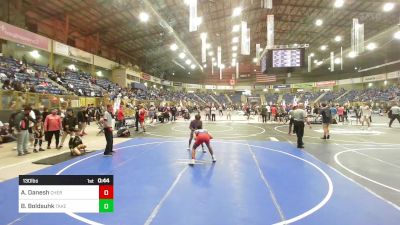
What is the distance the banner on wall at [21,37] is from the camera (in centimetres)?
2012

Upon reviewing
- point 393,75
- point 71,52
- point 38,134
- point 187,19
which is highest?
point 187,19

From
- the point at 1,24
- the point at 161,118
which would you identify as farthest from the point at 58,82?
the point at 161,118

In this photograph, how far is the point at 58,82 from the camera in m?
24.5

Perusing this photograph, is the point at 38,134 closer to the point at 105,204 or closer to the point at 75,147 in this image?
the point at 75,147

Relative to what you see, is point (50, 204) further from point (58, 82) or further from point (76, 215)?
point (58, 82)

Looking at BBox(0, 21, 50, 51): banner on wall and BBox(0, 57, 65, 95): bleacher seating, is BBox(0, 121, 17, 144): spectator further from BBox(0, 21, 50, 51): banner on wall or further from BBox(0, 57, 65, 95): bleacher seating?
BBox(0, 21, 50, 51): banner on wall

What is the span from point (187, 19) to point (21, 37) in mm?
15163

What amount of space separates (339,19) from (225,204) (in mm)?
33160

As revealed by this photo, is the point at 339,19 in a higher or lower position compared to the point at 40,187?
higher
